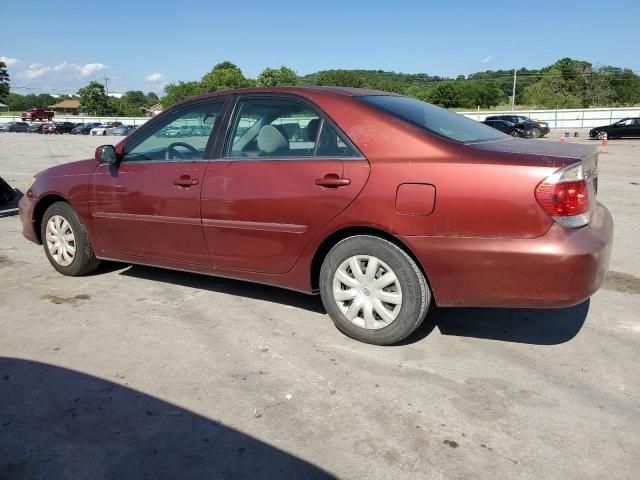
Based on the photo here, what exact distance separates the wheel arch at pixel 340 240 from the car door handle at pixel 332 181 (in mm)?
283

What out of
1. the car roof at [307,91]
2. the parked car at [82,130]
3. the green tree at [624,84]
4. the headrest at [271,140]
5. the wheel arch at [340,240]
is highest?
the green tree at [624,84]

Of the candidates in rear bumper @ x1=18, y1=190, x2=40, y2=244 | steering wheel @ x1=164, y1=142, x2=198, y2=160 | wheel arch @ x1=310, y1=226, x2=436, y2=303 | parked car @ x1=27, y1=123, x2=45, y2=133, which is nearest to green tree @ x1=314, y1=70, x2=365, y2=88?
parked car @ x1=27, y1=123, x2=45, y2=133

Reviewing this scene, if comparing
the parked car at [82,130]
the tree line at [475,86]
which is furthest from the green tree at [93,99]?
the parked car at [82,130]

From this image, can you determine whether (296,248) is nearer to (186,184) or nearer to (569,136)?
(186,184)

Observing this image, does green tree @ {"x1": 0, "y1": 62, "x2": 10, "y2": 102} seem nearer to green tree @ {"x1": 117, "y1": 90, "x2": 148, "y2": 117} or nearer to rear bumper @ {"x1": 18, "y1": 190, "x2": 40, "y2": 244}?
green tree @ {"x1": 117, "y1": 90, "x2": 148, "y2": 117}

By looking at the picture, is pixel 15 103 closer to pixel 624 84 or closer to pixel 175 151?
pixel 624 84

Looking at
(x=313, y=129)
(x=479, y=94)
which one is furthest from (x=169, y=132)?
(x=479, y=94)

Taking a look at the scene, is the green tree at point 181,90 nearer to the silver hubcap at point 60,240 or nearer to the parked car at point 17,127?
the parked car at point 17,127

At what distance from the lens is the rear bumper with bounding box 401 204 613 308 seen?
302cm

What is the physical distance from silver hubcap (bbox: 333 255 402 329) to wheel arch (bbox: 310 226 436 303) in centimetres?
15

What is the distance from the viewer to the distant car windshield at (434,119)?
3572 millimetres

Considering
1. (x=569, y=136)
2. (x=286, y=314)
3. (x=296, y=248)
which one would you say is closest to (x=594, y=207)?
(x=296, y=248)

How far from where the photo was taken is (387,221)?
131 inches

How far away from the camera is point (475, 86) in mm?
95062
